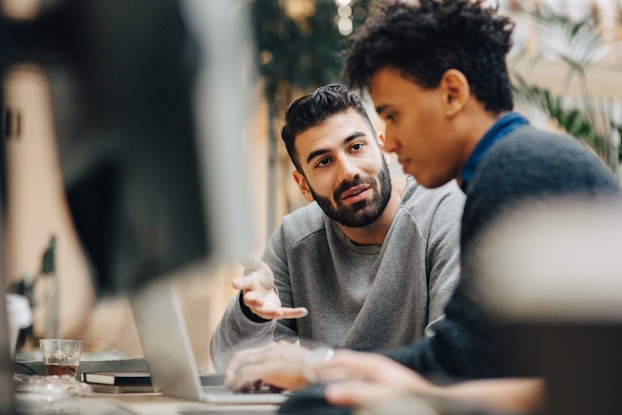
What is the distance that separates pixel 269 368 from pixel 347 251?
88 centimetres

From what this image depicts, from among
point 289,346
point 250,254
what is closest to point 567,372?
point 250,254

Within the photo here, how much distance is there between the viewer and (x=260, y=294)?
5.78 feet

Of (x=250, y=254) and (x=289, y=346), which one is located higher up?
(x=250, y=254)

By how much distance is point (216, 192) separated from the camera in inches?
20.7

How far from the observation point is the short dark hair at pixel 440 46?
4.17 feet

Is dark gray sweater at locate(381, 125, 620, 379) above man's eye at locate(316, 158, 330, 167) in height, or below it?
below

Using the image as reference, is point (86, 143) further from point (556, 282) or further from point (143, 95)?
point (556, 282)

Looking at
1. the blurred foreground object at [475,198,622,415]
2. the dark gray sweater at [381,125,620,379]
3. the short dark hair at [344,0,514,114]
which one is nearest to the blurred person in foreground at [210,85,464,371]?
the short dark hair at [344,0,514,114]

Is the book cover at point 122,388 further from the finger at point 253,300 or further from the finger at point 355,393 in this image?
the finger at point 355,393

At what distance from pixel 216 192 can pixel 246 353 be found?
85 centimetres

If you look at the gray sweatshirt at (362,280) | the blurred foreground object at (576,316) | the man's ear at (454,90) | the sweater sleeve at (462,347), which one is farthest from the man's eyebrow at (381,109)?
the blurred foreground object at (576,316)

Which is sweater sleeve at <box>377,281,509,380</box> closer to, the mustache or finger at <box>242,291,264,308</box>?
finger at <box>242,291,264,308</box>

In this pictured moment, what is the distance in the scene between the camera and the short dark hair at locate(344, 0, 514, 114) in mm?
1271

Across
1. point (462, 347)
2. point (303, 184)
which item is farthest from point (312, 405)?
point (303, 184)
